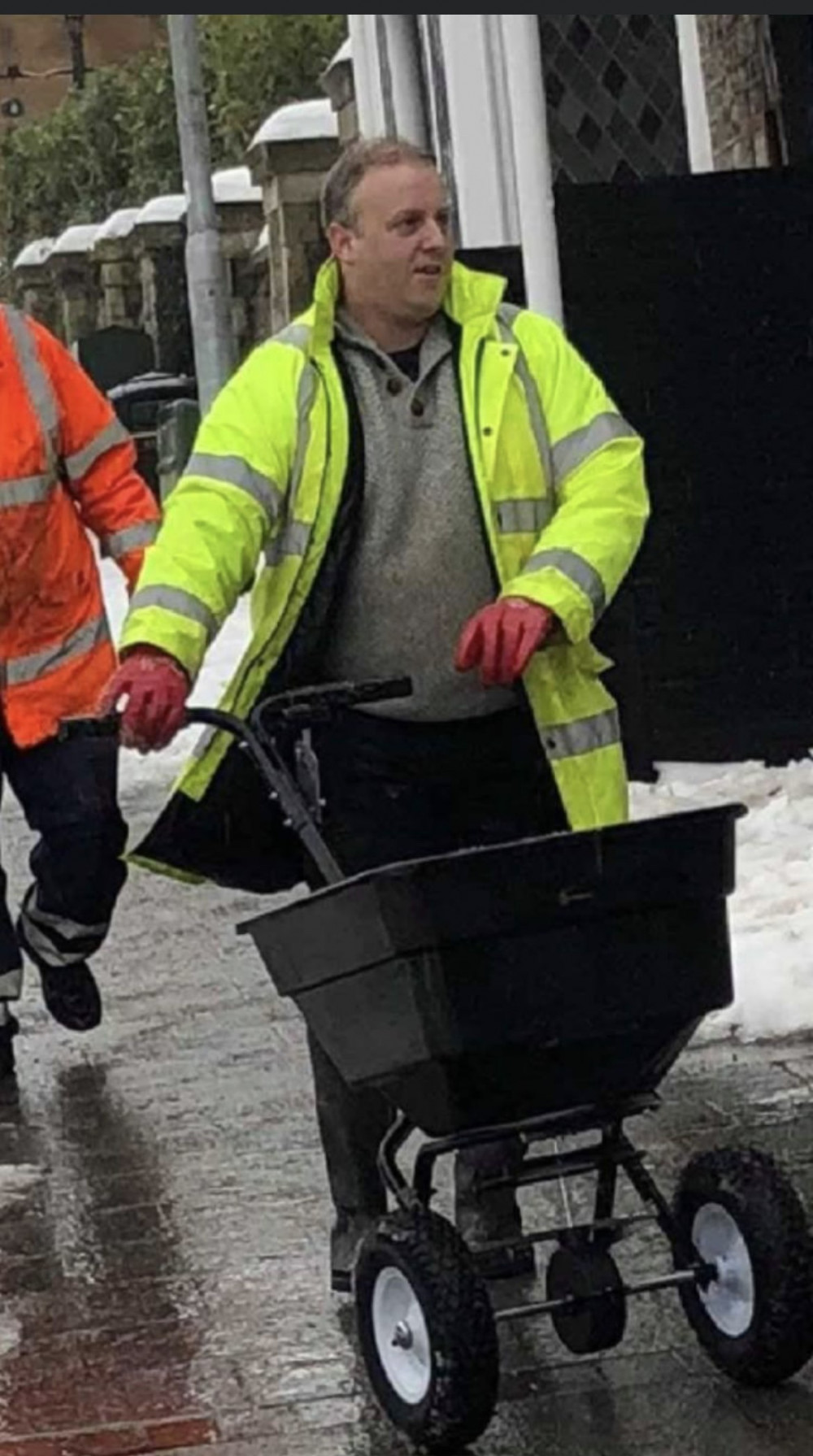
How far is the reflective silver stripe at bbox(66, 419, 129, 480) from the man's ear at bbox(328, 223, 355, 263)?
1976 millimetres

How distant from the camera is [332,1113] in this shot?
5.13 meters

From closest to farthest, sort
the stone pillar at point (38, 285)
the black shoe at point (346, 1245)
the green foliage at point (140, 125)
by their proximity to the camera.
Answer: the black shoe at point (346, 1245), the stone pillar at point (38, 285), the green foliage at point (140, 125)

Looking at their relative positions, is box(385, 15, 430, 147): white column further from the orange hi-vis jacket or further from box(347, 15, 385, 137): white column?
the orange hi-vis jacket

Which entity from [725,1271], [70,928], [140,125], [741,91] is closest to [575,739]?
[725,1271]

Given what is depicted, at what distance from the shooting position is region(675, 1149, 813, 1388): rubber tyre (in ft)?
14.4

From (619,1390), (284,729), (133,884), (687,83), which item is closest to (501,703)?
(284,729)

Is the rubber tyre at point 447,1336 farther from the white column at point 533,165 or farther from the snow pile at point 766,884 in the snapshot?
the white column at point 533,165

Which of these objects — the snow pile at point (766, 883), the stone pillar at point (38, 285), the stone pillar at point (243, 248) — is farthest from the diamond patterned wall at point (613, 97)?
the stone pillar at point (38, 285)

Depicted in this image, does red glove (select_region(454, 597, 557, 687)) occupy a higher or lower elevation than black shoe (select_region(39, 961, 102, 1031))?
higher

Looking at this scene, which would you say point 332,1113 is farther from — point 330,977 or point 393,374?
point 393,374

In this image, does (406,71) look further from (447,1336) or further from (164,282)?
(164,282)

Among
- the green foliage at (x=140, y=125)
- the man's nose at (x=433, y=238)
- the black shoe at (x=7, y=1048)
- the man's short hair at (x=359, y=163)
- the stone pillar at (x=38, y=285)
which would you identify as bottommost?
the black shoe at (x=7, y=1048)

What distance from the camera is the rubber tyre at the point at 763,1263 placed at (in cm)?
440

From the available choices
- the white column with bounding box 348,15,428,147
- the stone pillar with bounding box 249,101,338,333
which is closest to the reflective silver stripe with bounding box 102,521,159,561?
the white column with bounding box 348,15,428,147
